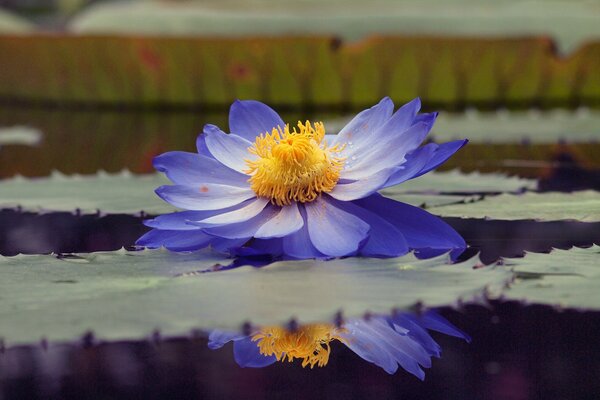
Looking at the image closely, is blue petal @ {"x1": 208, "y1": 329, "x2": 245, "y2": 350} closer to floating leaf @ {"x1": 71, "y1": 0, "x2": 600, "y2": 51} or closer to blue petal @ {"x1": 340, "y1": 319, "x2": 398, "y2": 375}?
blue petal @ {"x1": 340, "y1": 319, "x2": 398, "y2": 375}

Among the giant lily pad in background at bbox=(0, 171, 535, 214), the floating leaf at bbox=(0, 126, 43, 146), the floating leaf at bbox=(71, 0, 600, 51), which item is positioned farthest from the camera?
the floating leaf at bbox=(71, 0, 600, 51)

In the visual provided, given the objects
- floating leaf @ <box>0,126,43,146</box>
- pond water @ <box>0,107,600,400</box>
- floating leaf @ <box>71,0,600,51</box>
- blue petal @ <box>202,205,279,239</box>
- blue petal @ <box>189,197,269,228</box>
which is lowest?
pond water @ <box>0,107,600,400</box>

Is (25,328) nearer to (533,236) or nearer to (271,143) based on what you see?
(271,143)

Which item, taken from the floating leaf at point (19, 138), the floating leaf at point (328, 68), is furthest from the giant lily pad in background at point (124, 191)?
the floating leaf at point (328, 68)

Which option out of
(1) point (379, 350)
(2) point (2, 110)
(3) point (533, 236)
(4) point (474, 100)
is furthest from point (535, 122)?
(2) point (2, 110)

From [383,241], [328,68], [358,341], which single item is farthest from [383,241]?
[328,68]

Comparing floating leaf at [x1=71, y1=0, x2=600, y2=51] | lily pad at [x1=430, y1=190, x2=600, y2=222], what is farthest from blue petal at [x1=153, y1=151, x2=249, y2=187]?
floating leaf at [x1=71, y1=0, x2=600, y2=51]
